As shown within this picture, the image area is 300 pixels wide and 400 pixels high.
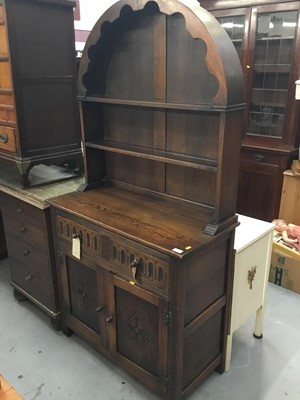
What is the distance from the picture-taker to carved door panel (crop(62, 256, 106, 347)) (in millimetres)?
1785

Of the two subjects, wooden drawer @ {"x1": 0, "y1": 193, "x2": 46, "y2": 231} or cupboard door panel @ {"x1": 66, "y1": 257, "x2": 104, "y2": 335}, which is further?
wooden drawer @ {"x1": 0, "y1": 193, "x2": 46, "y2": 231}

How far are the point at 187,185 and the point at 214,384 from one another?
0.98 meters

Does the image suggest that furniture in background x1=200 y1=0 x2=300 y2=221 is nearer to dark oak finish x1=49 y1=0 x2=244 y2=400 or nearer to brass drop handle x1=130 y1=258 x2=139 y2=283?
dark oak finish x1=49 y1=0 x2=244 y2=400

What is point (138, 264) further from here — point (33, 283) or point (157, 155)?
point (33, 283)

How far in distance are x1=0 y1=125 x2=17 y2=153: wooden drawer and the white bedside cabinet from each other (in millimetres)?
1316

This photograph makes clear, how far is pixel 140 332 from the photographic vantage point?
1.63 m

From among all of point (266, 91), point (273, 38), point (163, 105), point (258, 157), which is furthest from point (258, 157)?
point (163, 105)

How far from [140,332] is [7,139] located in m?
1.30

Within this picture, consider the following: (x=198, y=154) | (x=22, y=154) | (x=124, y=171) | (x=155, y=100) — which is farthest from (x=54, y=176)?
(x=198, y=154)

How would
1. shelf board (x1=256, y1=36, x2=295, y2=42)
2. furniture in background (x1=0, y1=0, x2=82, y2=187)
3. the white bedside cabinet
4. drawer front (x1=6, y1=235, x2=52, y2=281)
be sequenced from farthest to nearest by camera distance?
shelf board (x1=256, y1=36, x2=295, y2=42) < drawer front (x1=6, y1=235, x2=52, y2=281) < furniture in background (x1=0, y1=0, x2=82, y2=187) < the white bedside cabinet

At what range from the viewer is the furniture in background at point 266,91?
2.82 metres

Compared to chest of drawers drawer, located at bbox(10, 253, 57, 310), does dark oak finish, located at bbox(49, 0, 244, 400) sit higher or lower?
higher

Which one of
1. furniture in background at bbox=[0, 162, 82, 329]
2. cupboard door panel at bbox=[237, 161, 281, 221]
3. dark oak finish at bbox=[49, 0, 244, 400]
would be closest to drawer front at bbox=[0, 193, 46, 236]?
furniture in background at bbox=[0, 162, 82, 329]

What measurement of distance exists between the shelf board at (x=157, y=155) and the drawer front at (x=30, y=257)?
2.22 ft
